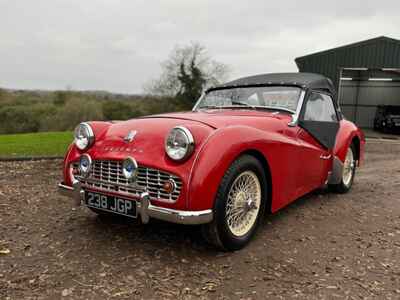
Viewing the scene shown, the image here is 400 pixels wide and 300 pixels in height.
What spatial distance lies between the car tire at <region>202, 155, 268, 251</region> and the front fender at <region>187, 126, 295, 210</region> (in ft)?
0.28

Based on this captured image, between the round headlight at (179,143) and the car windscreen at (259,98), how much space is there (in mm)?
1765

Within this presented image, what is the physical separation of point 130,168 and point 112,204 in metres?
0.35

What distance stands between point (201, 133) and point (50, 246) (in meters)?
1.69

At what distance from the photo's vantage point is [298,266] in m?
2.63

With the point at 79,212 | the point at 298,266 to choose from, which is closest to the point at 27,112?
the point at 79,212

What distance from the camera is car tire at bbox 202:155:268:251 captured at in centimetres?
258

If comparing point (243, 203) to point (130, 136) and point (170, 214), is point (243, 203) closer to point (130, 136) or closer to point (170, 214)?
point (170, 214)

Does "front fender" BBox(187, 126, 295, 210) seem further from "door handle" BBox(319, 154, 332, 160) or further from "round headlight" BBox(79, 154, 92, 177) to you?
"door handle" BBox(319, 154, 332, 160)

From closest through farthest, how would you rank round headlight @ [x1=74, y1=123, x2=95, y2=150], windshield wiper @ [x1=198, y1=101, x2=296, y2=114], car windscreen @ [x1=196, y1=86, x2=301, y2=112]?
round headlight @ [x1=74, y1=123, x2=95, y2=150] < windshield wiper @ [x1=198, y1=101, x2=296, y2=114] < car windscreen @ [x1=196, y1=86, x2=301, y2=112]

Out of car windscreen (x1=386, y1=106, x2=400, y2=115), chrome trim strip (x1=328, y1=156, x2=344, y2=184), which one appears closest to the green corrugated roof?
car windscreen (x1=386, y1=106, x2=400, y2=115)

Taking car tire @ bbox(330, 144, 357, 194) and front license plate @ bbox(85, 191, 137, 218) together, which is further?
car tire @ bbox(330, 144, 357, 194)

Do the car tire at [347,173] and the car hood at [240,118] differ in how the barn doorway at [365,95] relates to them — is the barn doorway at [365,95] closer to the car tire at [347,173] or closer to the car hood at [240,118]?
the car tire at [347,173]

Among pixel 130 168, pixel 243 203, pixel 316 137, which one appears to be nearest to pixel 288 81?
pixel 316 137

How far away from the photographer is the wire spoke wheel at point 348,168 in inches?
195
